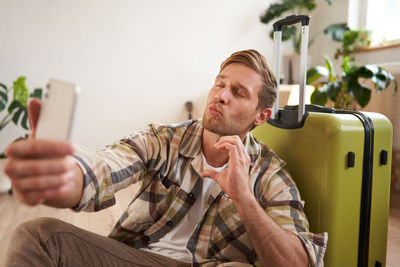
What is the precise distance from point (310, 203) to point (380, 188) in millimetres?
259

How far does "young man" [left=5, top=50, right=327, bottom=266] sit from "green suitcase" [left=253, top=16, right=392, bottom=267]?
97 millimetres

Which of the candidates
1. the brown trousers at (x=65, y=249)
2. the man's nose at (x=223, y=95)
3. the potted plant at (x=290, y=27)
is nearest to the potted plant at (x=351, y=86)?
the potted plant at (x=290, y=27)

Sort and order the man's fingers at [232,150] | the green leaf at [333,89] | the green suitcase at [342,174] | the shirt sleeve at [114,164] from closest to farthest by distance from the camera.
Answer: the shirt sleeve at [114,164] → the man's fingers at [232,150] → the green suitcase at [342,174] → the green leaf at [333,89]

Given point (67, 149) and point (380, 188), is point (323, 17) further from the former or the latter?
point (67, 149)

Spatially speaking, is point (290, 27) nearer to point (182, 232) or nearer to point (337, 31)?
point (337, 31)

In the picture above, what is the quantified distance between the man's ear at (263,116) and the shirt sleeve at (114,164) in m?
0.34

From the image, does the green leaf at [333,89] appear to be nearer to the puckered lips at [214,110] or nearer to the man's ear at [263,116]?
the man's ear at [263,116]

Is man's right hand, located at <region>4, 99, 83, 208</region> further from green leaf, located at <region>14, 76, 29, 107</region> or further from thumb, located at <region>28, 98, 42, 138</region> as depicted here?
green leaf, located at <region>14, 76, 29, 107</region>

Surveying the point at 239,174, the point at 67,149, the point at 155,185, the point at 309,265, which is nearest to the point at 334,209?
the point at 309,265

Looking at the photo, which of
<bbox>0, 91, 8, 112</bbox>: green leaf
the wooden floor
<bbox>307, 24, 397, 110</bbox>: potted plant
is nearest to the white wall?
<bbox>0, 91, 8, 112</bbox>: green leaf

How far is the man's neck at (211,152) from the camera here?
1234 millimetres

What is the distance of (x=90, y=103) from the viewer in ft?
12.0

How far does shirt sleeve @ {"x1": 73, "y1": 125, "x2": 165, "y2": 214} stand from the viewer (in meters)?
0.91

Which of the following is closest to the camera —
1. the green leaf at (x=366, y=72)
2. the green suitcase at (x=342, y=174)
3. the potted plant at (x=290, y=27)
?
the green suitcase at (x=342, y=174)
